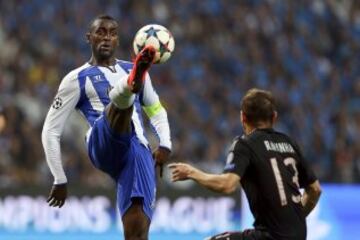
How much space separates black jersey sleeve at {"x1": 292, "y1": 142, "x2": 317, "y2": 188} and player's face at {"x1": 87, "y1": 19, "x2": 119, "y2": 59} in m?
1.78

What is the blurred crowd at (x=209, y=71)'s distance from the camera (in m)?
16.2

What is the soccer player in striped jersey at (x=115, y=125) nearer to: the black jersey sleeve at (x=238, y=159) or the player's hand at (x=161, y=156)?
the player's hand at (x=161, y=156)

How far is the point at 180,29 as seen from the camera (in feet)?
62.5

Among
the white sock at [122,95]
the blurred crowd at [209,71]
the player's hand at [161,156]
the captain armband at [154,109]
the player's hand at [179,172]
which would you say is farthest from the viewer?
the blurred crowd at [209,71]

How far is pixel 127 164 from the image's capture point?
28.7 ft

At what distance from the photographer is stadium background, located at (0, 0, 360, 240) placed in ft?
45.8

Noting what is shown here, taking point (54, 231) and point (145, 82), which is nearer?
point (145, 82)

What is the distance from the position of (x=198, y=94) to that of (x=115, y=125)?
30.4ft

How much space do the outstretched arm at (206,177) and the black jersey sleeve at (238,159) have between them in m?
0.06

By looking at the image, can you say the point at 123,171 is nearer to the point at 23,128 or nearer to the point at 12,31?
the point at 23,128

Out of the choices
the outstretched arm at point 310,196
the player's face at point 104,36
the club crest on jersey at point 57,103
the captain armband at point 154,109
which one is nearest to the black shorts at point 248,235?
the outstretched arm at point 310,196

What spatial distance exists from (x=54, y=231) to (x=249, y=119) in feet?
20.8

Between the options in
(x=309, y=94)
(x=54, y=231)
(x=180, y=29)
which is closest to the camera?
(x=54, y=231)

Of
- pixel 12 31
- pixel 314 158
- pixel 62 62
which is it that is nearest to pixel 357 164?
pixel 314 158
